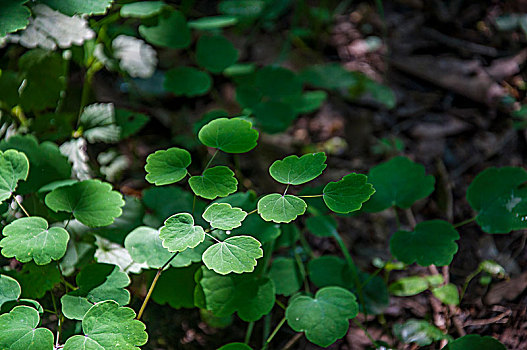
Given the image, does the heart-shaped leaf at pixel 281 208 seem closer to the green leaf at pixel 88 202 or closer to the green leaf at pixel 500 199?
the green leaf at pixel 88 202

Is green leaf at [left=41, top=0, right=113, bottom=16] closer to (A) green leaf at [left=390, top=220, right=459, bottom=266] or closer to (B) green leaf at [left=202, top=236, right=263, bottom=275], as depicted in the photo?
(B) green leaf at [left=202, top=236, right=263, bottom=275]

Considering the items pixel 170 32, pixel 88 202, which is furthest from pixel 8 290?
pixel 170 32

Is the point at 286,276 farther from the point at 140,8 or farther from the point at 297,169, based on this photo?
the point at 140,8

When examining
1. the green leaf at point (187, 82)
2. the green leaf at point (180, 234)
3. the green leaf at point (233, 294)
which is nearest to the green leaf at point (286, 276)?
the green leaf at point (233, 294)

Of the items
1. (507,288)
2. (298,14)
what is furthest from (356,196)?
(298,14)

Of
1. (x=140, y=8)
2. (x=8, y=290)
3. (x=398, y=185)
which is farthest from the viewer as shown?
(x=140, y=8)
